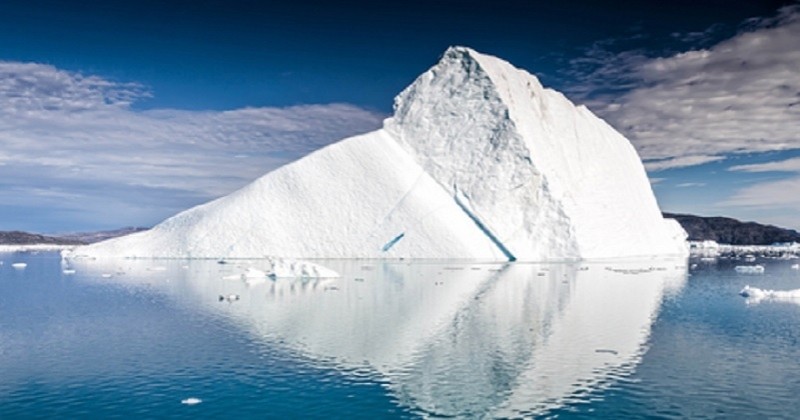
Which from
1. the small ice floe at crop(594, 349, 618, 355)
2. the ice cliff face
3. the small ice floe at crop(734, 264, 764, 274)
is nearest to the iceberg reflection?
the small ice floe at crop(594, 349, 618, 355)

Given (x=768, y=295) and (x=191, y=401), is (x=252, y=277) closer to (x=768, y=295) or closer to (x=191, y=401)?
(x=191, y=401)

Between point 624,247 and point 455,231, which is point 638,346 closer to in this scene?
point 455,231

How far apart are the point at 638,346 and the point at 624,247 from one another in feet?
133

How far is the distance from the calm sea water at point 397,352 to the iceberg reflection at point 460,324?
0.27 feet

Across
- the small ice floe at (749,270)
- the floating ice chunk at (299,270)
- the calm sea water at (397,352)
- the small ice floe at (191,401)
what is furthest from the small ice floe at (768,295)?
the small ice floe at (191,401)

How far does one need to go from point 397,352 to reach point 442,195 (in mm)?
34786

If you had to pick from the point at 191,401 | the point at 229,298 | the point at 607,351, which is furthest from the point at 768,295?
the point at 191,401

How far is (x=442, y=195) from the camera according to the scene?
51562 millimetres

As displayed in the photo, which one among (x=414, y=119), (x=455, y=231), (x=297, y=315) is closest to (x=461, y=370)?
(x=297, y=315)

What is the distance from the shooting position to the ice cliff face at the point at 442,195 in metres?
48.6

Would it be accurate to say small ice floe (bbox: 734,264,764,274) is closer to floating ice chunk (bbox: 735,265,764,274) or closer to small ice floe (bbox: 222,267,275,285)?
floating ice chunk (bbox: 735,265,764,274)

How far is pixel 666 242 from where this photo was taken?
66188mm

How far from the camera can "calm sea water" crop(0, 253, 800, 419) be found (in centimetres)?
1272

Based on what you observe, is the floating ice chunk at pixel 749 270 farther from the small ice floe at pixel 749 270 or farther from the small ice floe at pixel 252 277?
the small ice floe at pixel 252 277
